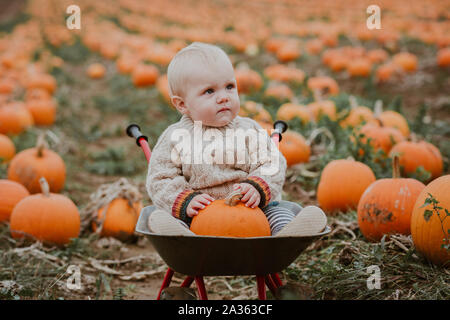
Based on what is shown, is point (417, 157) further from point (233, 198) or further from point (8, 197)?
point (8, 197)

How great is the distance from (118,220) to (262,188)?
2.03 m

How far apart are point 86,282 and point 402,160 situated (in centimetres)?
291

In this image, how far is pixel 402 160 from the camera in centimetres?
448

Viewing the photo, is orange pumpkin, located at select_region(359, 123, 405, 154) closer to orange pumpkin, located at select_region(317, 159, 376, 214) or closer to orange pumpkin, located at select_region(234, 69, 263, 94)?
orange pumpkin, located at select_region(317, 159, 376, 214)

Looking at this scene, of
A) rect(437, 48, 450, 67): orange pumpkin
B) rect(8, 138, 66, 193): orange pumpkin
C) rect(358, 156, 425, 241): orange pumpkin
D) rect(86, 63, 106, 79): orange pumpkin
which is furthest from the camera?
rect(86, 63, 106, 79): orange pumpkin

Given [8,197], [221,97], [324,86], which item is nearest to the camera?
[221,97]

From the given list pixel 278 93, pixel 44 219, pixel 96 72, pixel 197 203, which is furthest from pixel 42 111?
pixel 197 203

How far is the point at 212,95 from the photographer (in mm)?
2633

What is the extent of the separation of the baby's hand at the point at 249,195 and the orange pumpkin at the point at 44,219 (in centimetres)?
196

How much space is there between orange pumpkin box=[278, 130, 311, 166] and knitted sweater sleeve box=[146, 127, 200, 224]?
2.49 meters

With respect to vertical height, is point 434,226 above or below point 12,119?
below

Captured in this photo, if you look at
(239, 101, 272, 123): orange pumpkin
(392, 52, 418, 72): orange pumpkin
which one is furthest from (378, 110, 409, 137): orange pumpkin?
(392, 52, 418, 72): orange pumpkin

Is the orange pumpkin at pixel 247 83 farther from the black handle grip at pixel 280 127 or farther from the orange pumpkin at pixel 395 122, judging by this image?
the black handle grip at pixel 280 127

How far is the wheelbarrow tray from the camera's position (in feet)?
7.21
